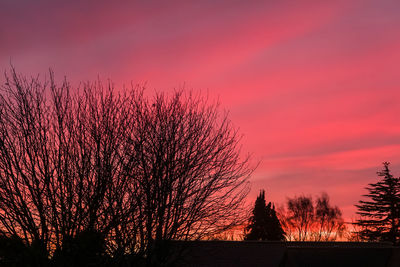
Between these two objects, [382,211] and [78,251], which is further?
[382,211]

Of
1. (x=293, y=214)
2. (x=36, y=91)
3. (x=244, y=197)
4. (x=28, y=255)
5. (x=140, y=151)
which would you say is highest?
(x=293, y=214)

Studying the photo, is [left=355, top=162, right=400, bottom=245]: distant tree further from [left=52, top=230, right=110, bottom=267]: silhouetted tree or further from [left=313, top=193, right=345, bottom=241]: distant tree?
[left=52, top=230, right=110, bottom=267]: silhouetted tree

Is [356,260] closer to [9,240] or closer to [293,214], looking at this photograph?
[9,240]

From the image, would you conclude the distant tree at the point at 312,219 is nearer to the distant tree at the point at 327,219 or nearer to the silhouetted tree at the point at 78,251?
the distant tree at the point at 327,219

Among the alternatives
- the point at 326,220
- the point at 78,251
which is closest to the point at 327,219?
the point at 326,220

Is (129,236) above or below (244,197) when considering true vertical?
below

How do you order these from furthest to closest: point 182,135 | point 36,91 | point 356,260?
point 356,260 → point 182,135 → point 36,91

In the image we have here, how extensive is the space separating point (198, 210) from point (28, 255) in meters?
6.60

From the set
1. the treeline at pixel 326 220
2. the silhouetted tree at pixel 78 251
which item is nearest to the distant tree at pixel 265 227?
the treeline at pixel 326 220

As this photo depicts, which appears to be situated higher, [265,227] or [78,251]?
[265,227]

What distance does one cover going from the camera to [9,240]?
17.0 meters

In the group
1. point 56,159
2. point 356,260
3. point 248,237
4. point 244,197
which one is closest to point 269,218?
point 248,237

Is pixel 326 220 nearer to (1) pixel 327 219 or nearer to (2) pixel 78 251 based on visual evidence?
(1) pixel 327 219

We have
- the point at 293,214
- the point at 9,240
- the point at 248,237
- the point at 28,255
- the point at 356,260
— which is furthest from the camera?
the point at 293,214
